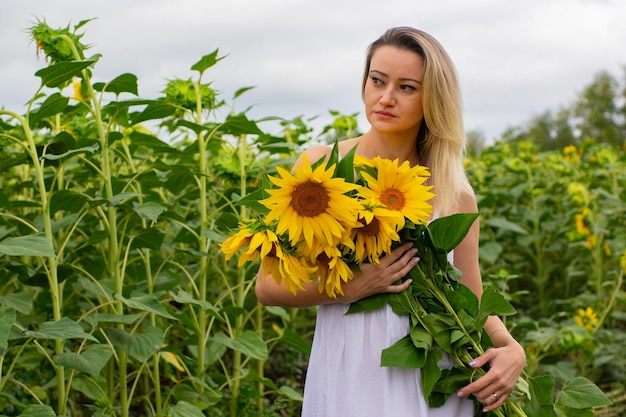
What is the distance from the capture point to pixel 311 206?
1331mm

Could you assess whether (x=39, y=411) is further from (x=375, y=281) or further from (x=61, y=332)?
(x=375, y=281)

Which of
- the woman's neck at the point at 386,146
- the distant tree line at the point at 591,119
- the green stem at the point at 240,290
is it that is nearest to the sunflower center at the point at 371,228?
the woman's neck at the point at 386,146

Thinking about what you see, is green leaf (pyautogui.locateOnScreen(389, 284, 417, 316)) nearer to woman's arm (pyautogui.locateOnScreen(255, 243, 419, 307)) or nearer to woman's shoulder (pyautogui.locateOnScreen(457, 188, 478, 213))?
woman's arm (pyautogui.locateOnScreen(255, 243, 419, 307))

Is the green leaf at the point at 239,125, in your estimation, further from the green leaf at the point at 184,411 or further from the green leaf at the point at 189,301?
the green leaf at the point at 184,411

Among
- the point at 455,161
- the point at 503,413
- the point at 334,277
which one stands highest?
the point at 455,161

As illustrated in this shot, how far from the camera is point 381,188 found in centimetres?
140

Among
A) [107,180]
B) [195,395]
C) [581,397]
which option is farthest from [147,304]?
[581,397]

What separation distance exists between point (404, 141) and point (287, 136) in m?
1.61

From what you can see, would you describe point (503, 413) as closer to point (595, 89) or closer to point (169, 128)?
point (169, 128)

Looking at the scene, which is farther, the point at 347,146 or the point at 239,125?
the point at 239,125

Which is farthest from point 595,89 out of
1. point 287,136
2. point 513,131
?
point 287,136

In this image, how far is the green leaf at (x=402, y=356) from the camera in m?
1.47

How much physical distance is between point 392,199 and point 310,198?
0.15 m

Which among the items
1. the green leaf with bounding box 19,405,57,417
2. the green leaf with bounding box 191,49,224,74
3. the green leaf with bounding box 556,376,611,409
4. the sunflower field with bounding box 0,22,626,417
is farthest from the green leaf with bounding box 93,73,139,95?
the green leaf with bounding box 556,376,611,409
